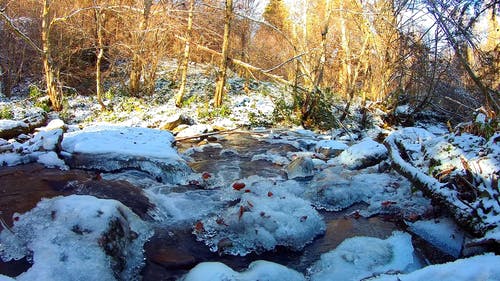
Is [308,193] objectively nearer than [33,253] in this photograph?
No

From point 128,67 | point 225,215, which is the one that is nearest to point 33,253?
point 225,215

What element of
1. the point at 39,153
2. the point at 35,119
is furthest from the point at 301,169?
the point at 35,119

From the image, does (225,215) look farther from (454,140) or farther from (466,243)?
(454,140)

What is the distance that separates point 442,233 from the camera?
3768 millimetres

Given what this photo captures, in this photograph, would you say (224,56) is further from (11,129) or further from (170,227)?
(170,227)

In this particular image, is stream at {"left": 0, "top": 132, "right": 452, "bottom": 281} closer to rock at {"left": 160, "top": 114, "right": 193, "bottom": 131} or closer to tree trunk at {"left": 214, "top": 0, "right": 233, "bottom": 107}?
rock at {"left": 160, "top": 114, "right": 193, "bottom": 131}

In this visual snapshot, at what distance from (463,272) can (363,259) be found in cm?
109

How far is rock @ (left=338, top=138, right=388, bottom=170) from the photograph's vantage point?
21.4 feet

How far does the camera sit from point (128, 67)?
48.7 ft

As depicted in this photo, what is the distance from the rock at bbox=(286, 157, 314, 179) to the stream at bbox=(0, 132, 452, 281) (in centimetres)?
19

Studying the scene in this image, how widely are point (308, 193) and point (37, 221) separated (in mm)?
3164

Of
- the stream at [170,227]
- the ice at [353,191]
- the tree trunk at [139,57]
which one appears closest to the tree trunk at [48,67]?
the tree trunk at [139,57]

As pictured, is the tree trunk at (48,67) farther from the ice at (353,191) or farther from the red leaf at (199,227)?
the red leaf at (199,227)

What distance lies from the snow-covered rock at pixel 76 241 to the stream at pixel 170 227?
0.41 feet
